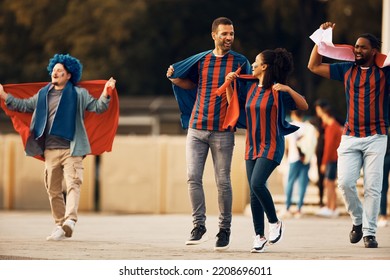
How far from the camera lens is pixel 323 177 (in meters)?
19.7

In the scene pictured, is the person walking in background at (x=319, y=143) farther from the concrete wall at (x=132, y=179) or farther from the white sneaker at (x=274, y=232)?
the white sneaker at (x=274, y=232)

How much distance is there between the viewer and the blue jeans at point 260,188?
11320mm

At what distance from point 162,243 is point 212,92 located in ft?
5.76

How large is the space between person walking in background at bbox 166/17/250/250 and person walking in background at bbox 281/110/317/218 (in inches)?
277

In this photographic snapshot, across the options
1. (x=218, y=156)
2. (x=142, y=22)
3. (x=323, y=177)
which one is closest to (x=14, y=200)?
(x=323, y=177)

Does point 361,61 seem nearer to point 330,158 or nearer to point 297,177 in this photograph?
point 297,177

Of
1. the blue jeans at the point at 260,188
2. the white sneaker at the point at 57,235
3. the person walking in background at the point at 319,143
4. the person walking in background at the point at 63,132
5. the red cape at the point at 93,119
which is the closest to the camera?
the blue jeans at the point at 260,188

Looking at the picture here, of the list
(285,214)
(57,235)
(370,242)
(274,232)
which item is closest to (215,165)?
(274,232)

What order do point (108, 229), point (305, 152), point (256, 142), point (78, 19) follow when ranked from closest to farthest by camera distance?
point (256, 142) < point (108, 229) < point (305, 152) < point (78, 19)

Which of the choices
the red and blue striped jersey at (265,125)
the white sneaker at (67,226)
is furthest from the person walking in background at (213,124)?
the white sneaker at (67,226)

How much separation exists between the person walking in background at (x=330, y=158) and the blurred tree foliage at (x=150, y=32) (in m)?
16.5

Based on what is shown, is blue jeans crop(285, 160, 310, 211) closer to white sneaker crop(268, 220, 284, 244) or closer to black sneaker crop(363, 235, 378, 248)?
black sneaker crop(363, 235, 378, 248)

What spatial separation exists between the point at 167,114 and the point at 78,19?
3.58 metres

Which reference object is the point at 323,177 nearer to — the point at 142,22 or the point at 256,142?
the point at 256,142
